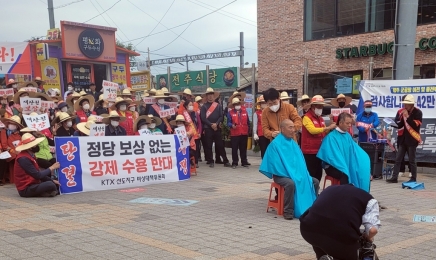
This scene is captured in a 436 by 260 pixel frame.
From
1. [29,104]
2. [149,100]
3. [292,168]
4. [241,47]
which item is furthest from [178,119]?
[241,47]

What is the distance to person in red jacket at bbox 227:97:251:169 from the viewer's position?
12.1 meters

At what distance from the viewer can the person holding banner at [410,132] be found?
31.1 feet

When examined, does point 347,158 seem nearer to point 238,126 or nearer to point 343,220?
point 343,220

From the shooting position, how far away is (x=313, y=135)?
295 inches

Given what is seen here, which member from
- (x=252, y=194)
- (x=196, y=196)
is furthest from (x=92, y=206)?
(x=252, y=194)

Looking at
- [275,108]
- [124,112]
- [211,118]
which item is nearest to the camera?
[275,108]

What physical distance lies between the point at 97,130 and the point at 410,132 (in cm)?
669

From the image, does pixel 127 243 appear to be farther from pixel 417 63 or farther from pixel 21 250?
pixel 417 63

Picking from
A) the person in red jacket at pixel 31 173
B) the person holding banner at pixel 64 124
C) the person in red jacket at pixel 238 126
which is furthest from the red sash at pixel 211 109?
the person in red jacket at pixel 31 173

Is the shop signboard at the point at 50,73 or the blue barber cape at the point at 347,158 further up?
the shop signboard at the point at 50,73

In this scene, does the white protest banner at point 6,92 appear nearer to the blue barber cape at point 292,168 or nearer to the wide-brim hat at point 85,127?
the wide-brim hat at point 85,127

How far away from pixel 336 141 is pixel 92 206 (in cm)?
410

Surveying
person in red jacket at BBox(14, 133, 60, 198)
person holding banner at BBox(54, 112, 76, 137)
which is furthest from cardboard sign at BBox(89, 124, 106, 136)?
person in red jacket at BBox(14, 133, 60, 198)

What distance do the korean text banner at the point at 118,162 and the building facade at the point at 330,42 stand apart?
31.1 ft
